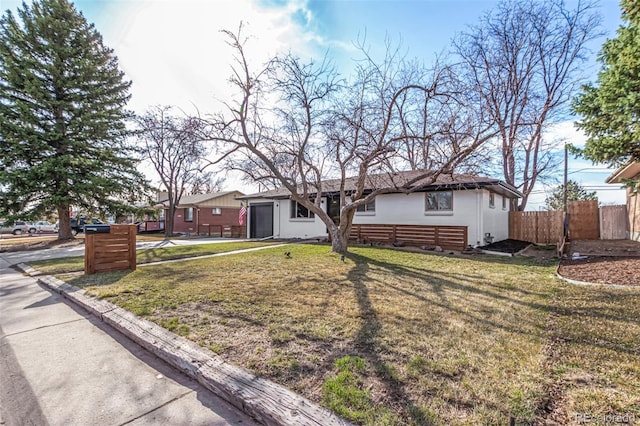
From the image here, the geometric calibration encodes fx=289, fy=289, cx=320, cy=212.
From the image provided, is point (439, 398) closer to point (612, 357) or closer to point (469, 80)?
point (612, 357)

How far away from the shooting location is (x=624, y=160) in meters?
6.85

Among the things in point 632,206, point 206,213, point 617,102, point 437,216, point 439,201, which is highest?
point 617,102

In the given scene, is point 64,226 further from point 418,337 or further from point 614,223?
point 614,223

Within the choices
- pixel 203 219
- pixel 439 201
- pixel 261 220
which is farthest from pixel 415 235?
pixel 203 219

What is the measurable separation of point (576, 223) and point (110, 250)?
63.3 feet

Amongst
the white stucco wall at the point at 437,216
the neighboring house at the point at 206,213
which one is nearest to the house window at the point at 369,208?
the white stucco wall at the point at 437,216

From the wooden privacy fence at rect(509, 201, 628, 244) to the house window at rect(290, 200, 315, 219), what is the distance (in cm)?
1054

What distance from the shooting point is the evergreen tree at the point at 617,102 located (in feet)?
18.0

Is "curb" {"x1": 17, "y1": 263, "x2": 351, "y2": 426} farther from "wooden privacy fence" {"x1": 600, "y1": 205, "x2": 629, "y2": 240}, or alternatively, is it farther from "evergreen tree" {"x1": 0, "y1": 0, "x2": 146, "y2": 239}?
"wooden privacy fence" {"x1": 600, "y1": 205, "x2": 629, "y2": 240}

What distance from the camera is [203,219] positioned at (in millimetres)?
25438

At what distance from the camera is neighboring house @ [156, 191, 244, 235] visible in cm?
2520

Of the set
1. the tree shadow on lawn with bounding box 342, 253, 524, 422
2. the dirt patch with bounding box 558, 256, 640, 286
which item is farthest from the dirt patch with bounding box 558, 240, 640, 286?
the tree shadow on lawn with bounding box 342, 253, 524, 422

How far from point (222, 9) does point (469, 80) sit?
7.06 metres

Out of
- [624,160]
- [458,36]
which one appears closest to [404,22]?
[458,36]
